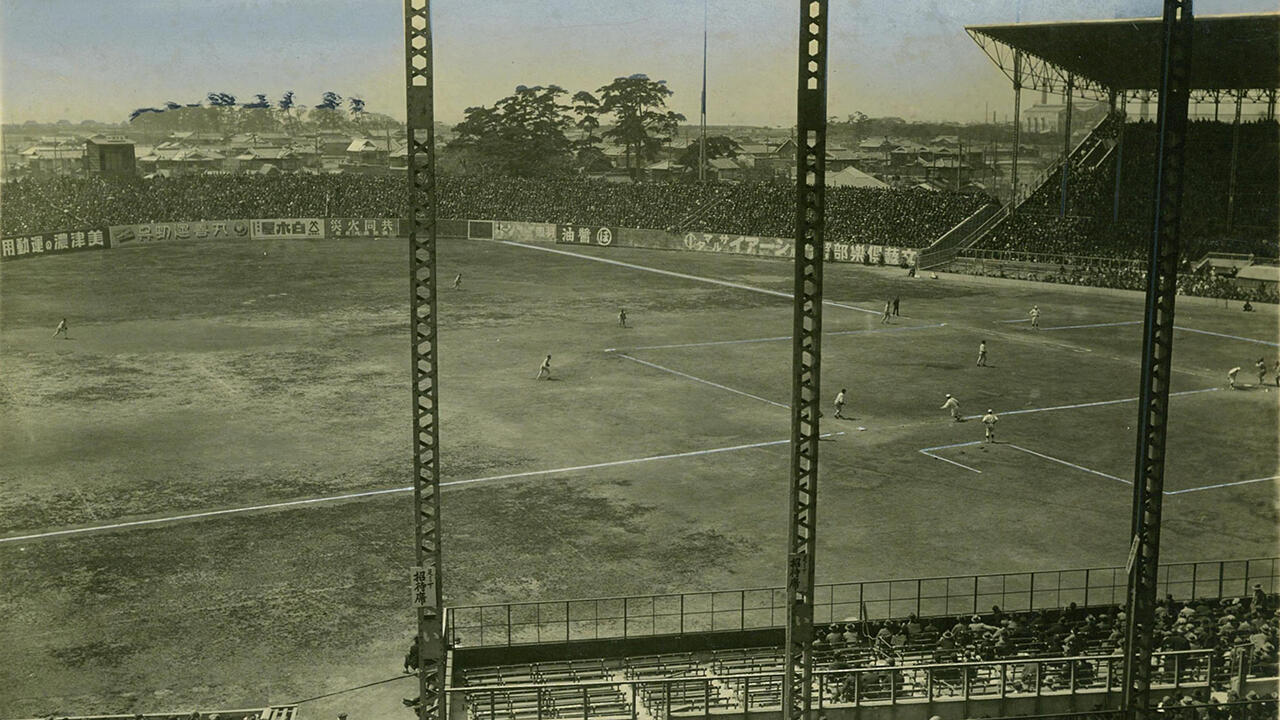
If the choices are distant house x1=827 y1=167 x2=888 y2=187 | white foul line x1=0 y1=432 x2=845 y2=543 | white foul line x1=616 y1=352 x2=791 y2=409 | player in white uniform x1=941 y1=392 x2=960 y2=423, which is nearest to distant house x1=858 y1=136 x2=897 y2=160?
distant house x1=827 y1=167 x2=888 y2=187

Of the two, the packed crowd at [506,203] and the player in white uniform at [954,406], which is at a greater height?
the packed crowd at [506,203]

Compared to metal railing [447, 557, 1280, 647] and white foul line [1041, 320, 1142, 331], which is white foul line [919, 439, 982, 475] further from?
white foul line [1041, 320, 1142, 331]

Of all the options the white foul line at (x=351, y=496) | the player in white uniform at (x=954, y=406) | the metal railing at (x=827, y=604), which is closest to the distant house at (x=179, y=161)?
the white foul line at (x=351, y=496)

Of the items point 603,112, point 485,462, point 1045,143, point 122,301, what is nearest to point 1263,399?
point 485,462

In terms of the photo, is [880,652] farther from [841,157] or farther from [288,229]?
[841,157]

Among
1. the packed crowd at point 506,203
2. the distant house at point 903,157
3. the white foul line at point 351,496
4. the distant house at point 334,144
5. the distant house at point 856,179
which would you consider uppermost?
the distant house at point 334,144

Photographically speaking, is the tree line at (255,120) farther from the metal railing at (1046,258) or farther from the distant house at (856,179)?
the metal railing at (1046,258)
